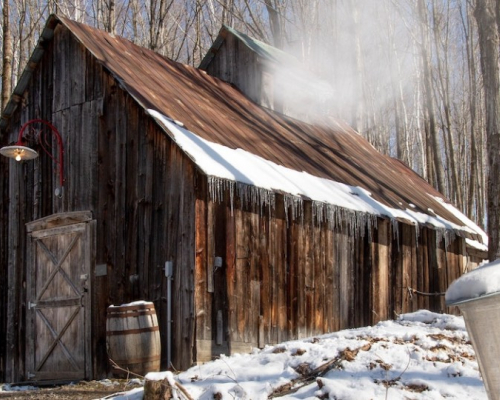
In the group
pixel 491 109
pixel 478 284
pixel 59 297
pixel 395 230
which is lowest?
pixel 59 297


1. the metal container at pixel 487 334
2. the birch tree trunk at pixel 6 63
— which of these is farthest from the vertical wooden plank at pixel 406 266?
the metal container at pixel 487 334

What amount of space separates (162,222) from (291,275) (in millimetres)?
2645

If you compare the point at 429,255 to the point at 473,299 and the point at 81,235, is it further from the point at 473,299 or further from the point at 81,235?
the point at 473,299

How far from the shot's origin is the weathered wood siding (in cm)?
1020

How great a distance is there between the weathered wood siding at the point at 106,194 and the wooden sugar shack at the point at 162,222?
0.02 m

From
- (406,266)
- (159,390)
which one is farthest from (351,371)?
(406,266)

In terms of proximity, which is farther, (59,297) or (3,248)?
(3,248)

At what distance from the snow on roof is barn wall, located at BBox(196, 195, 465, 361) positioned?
1.76 ft

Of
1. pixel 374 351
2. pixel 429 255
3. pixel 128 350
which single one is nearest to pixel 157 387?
pixel 374 351

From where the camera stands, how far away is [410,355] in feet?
23.0

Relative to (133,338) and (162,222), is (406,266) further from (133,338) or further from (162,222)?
(133,338)

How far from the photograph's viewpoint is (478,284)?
3721 mm

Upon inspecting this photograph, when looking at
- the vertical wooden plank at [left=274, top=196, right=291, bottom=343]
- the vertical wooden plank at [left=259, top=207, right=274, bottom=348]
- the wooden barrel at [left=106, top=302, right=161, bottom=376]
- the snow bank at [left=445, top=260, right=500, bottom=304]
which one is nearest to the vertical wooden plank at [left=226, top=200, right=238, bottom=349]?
the vertical wooden plank at [left=259, top=207, right=274, bottom=348]

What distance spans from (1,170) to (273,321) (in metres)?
5.65
